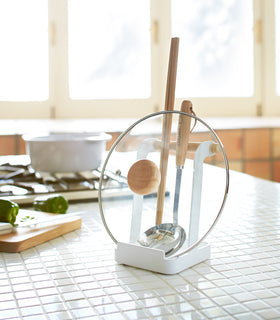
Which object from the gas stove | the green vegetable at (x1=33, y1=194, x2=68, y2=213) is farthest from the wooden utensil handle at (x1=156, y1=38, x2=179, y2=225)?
the gas stove

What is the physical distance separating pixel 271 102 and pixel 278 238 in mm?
2560

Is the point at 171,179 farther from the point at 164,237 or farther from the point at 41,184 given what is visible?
the point at 41,184

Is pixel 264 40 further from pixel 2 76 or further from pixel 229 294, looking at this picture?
pixel 229 294

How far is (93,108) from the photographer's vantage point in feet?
9.42

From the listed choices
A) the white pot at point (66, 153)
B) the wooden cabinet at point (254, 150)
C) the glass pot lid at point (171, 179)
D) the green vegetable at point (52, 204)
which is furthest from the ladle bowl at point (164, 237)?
the wooden cabinet at point (254, 150)

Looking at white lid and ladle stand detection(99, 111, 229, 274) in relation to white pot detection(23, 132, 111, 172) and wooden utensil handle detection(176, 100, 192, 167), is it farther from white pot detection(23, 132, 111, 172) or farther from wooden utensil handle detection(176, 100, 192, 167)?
white pot detection(23, 132, 111, 172)

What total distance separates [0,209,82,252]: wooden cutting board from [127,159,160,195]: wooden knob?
0.22m

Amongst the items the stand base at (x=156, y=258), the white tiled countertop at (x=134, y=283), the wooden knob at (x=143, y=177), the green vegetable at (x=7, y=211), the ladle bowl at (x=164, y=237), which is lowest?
the white tiled countertop at (x=134, y=283)

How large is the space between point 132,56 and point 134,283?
8.03ft

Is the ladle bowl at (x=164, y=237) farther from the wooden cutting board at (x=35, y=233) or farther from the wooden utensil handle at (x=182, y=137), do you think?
the wooden cutting board at (x=35, y=233)

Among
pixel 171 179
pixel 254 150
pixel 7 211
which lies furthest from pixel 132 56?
pixel 171 179

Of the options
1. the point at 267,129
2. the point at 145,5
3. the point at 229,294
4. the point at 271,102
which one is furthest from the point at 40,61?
the point at 229,294

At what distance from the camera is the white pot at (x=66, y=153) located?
4.20 ft

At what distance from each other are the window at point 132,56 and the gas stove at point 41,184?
137cm
